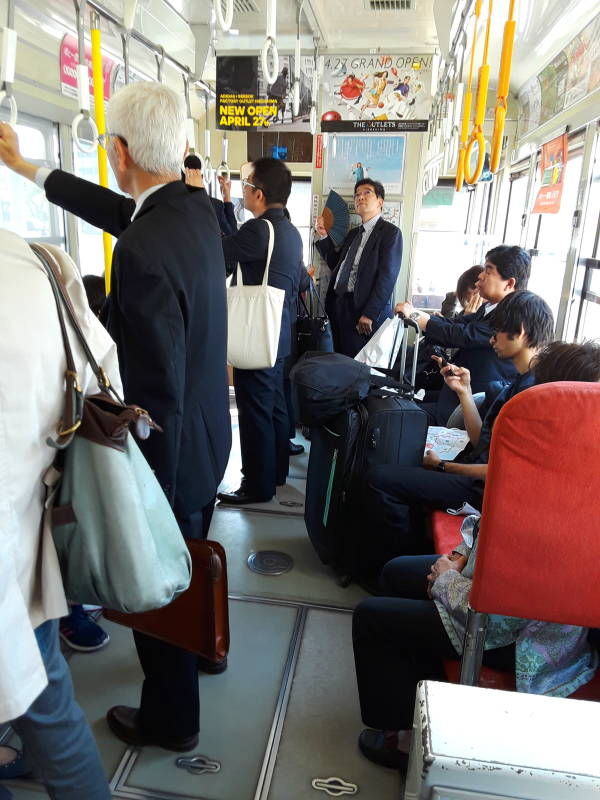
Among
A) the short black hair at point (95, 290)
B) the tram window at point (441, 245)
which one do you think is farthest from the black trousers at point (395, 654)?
the tram window at point (441, 245)

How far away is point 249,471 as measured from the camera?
10.3 ft

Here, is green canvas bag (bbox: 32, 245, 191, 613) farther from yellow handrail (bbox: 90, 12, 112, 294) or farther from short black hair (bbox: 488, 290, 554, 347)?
short black hair (bbox: 488, 290, 554, 347)

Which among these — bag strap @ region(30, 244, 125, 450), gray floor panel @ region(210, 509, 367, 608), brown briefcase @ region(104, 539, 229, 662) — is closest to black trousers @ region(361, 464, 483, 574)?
gray floor panel @ region(210, 509, 367, 608)

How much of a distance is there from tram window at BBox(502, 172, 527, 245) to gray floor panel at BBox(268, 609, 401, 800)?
431 cm

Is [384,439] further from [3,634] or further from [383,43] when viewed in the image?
[383,43]

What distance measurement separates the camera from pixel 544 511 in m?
1.06

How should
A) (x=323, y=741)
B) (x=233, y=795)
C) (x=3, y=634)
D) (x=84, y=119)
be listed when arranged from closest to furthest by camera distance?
1. (x=3, y=634)
2. (x=233, y=795)
3. (x=323, y=741)
4. (x=84, y=119)

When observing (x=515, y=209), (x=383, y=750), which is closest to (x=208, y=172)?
(x=383, y=750)

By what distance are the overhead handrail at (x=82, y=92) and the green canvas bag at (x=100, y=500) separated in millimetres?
1061

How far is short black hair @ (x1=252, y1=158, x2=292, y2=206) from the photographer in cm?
281

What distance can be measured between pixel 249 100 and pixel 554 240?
2400 millimetres

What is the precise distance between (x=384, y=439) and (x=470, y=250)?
494cm

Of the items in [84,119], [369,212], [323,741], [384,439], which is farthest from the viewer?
[369,212]

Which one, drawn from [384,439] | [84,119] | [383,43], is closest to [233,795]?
[384,439]
